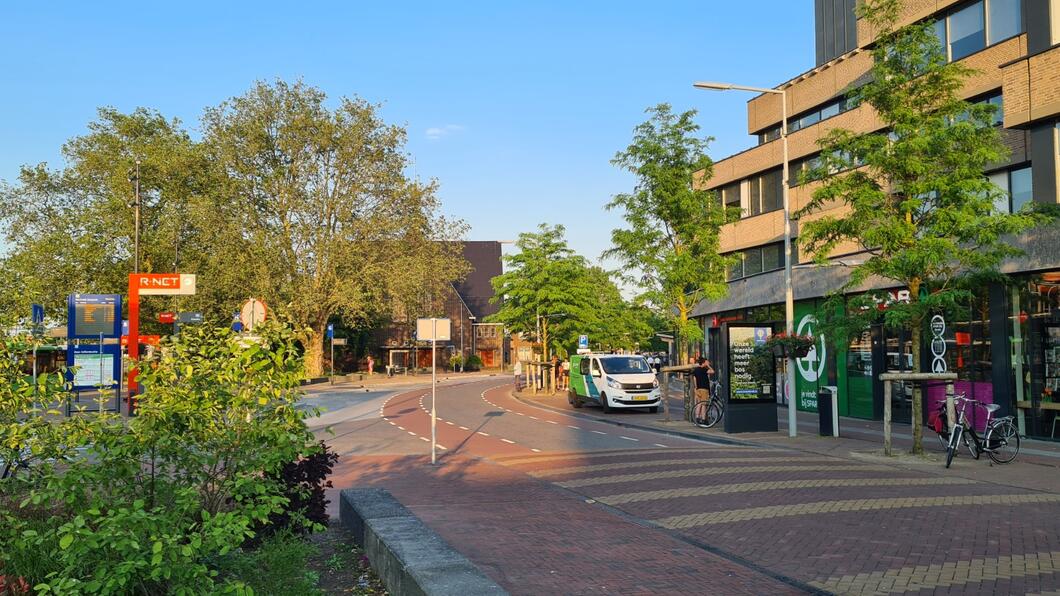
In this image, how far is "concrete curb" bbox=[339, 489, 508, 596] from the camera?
16.1 feet

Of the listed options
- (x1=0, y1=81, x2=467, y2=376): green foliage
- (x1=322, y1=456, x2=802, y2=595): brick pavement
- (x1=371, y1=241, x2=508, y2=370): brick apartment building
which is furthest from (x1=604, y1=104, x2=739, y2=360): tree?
(x1=371, y1=241, x2=508, y2=370): brick apartment building

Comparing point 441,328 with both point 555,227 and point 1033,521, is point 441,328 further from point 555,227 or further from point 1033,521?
point 555,227

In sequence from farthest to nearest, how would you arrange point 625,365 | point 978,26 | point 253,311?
1. point 625,365
2. point 978,26
3. point 253,311

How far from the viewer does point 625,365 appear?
29.0m

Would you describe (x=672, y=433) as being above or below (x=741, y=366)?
below

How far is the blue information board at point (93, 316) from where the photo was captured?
2800 centimetres

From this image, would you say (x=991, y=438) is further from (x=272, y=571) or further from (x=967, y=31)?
(x=967, y=31)

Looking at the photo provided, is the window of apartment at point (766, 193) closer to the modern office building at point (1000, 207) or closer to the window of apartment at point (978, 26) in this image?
the modern office building at point (1000, 207)

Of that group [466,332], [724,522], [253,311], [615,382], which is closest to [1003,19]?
[615,382]

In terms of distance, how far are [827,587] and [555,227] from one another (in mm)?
38759

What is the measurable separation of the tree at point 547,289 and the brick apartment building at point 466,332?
1691 inches

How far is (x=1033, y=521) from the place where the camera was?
9.17 m

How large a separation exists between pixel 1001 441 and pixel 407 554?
12132 millimetres

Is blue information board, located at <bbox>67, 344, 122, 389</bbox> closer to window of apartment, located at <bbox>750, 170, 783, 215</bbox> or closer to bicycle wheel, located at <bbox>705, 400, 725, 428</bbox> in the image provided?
bicycle wheel, located at <bbox>705, 400, 725, 428</bbox>
